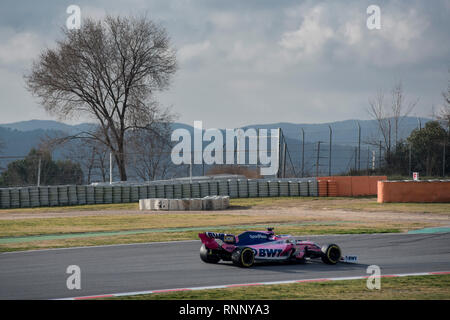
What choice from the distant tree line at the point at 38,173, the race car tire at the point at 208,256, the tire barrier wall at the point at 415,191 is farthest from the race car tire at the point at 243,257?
the distant tree line at the point at 38,173

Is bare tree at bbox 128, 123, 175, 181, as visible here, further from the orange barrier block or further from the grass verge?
the grass verge

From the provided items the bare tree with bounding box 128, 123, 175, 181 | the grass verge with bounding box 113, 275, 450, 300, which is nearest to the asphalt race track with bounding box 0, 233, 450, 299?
the grass verge with bounding box 113, 275, 450, 300

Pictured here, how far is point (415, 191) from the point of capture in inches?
1217

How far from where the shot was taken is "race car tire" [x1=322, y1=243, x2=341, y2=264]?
1228 centimetres

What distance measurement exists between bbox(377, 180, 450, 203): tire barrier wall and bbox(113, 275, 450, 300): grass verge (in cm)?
2135

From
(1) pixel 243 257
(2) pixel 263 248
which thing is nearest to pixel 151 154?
(2) pixel 263 248

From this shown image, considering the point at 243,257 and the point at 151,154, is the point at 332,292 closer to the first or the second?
the point at 243,257

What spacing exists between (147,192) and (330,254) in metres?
22.6

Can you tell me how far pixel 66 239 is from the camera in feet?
59.3

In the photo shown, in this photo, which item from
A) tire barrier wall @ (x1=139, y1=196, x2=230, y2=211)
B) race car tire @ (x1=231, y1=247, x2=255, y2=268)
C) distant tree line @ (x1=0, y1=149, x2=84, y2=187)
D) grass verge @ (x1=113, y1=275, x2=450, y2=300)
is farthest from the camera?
distant tree line @ (x1=0, y1=149, x2=84, y2=187)

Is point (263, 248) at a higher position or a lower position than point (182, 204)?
higher

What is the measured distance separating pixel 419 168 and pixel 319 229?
23460 mm

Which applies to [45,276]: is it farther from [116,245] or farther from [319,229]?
[319,229]
